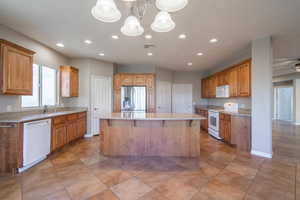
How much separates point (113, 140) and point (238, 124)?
314 centimetres

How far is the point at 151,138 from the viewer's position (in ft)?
10.3

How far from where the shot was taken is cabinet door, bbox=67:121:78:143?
3707 millimetres

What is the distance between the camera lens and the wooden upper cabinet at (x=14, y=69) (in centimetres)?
246

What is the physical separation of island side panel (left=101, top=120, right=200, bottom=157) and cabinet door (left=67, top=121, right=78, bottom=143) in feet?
4.03

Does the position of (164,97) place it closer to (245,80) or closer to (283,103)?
(245,80)

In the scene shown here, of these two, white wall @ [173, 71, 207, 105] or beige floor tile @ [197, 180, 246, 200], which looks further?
white wall @ [173, 71, 207, 105]

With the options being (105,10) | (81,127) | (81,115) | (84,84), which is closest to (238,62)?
(105,10)

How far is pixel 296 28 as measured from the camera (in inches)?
106

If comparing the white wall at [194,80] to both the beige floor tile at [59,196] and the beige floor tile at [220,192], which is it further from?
the beige floor tile at [59,196]

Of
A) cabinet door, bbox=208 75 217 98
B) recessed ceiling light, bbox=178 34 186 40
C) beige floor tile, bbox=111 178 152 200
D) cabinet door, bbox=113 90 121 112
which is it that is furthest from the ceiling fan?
beige floor tile, bbox=111 178 152 200

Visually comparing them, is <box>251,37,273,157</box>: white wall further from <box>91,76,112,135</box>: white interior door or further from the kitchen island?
<box>91,76,112,135</box>: white interior door

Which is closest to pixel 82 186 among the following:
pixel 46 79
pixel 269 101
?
pixel 46 79

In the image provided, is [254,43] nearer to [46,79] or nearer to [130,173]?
[130,173]

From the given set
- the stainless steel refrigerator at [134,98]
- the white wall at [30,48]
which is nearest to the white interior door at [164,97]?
the stainless steel refrigerator at [134,98]
